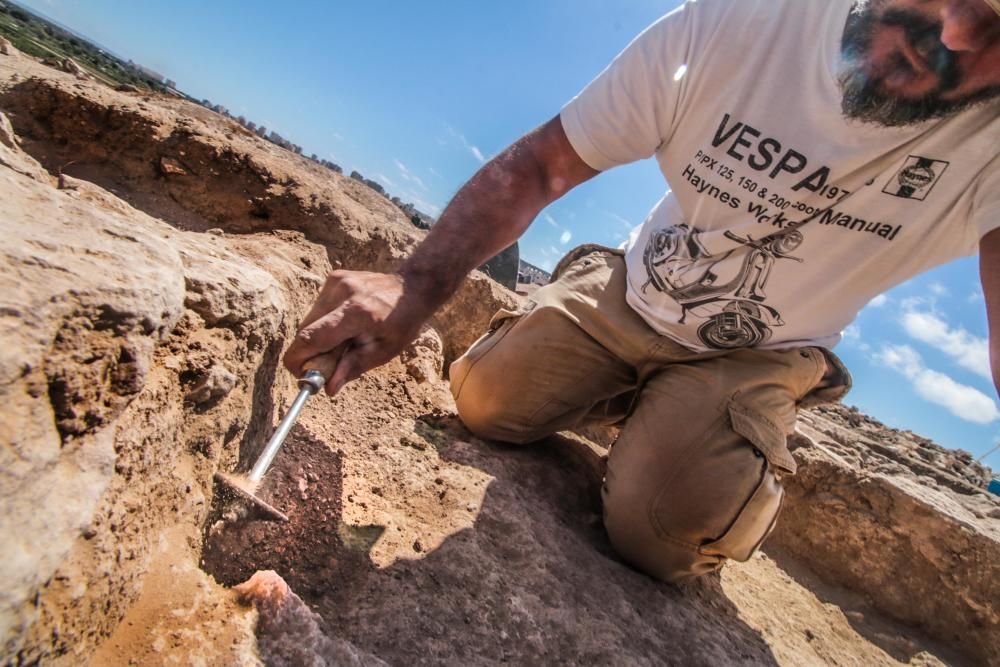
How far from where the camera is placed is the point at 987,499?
9.91ft

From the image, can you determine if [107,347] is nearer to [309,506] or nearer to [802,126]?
[309,506]

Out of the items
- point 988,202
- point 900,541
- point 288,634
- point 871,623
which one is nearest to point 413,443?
point 288,634

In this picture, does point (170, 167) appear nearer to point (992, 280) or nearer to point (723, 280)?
point (723, 280)

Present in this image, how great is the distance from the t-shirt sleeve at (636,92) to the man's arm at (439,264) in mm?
69

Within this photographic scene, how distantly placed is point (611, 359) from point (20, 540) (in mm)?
1719

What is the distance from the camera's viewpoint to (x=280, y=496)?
1249 mm

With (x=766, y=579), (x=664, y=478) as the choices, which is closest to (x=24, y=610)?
(x=664, y=478)

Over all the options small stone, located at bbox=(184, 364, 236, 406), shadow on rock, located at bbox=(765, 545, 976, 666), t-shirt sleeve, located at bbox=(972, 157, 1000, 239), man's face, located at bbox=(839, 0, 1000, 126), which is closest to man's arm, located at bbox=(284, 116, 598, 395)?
small stone, located at bbox=(184, 364, 236, 406)

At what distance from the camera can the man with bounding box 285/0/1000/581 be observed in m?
1.29

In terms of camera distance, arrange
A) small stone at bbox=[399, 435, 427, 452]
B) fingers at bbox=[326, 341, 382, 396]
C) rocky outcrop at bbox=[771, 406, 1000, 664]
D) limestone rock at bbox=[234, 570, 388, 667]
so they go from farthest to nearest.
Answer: rocky outcrop at bbox=[771, 406, 1000, 664] → small stone at bbox=[399, 435, 427, 452] → fingers at bbox=[326, 341, 382, 396] → limestone rock at bbox=[234, 570, 388, 667]

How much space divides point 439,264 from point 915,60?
4.55 ft

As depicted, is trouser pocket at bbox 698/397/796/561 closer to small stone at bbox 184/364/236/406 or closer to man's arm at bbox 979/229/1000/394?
man's arm at bbox 979/229/1000/394

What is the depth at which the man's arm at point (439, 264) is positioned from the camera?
1111 millimetres

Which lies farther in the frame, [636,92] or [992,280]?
[636,92]
